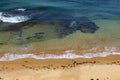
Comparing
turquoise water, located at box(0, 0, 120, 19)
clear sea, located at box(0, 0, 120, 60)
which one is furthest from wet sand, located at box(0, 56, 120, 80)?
turquoise water, located at box(0, 0, 120, 19)

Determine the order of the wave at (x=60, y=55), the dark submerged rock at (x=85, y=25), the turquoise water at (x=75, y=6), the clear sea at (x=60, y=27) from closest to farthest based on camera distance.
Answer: the wave at (x=60, y=55)
the clear sea at (x=60, y=27)
the dark submerged rock at (x=85, y=25)
the turquoise water at (x=75, y=6)

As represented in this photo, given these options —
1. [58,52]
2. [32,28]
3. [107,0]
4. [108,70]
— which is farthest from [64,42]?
[107,0]

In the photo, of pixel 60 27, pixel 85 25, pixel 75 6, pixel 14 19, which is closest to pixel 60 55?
pixel 60 27

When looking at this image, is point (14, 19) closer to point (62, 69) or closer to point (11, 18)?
point (11, 18)

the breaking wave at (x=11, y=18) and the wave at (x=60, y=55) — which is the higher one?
the breaking wave at (x=11, y=18)

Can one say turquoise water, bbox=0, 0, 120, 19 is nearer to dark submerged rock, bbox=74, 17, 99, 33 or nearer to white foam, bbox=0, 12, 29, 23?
dark submerged rock, bbox=74, 17, 99, 33

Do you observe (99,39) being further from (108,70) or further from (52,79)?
(52,79)

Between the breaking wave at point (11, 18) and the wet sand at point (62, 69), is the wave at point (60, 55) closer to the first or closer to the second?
the wet sand at point (62, 69)

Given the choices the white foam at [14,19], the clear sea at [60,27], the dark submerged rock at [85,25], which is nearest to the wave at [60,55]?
the clear sea at [60,27]

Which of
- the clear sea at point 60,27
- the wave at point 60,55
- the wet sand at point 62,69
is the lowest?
the wet sand at point 62,69
